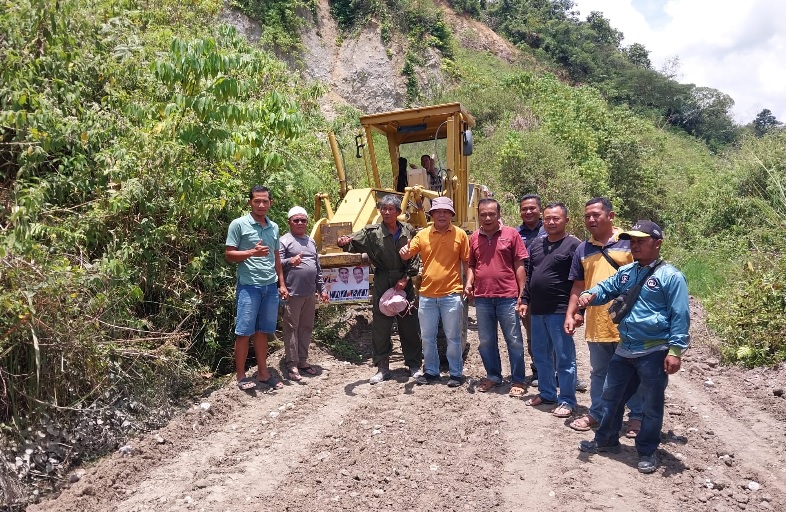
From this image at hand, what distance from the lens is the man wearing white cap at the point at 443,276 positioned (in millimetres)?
5770

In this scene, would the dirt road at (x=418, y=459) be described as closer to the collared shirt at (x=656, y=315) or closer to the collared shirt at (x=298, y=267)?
the collared shirt at (x=656, y=315)

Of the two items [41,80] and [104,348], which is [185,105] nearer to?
[41,80]

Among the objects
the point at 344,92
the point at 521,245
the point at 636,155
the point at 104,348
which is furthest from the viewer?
the point at 344,92

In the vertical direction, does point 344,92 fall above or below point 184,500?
above

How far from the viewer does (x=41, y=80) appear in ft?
19.2

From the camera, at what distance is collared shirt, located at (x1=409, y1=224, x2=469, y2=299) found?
5.77 metres

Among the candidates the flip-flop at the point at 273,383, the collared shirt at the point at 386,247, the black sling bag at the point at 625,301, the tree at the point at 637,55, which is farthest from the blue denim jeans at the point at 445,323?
the tree at the point at 637,55

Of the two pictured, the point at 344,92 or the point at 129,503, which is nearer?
the point at 129,503

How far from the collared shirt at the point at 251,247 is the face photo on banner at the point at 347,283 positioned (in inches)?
37.4

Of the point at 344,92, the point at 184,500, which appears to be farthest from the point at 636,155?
the point at 184,500

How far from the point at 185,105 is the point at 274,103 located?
3.02 ft

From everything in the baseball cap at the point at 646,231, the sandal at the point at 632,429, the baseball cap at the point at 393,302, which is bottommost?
the sandal at the point at 632,429

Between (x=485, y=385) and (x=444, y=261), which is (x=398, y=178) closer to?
(x=444, y=261)

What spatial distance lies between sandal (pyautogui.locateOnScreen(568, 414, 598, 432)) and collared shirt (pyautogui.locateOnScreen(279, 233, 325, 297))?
2.76 metres
